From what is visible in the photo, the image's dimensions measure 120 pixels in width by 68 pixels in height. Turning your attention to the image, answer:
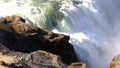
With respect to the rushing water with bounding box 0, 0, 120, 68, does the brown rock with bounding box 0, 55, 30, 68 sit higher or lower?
lower

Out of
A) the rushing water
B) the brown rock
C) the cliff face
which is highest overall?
the rushing water

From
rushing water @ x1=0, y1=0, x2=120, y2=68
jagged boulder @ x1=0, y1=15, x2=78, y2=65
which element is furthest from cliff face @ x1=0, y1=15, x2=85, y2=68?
rushing water @ x1=0, y1=0, x2=120, y2=68

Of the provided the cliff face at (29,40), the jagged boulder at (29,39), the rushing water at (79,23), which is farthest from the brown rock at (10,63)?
the rushing water at (79,23)

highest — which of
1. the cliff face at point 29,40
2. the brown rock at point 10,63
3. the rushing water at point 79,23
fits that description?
the rushing water at point 79,23

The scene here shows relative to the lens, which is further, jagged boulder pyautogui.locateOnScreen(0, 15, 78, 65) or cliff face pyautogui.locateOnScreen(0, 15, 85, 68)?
jagged boulder pyautogui.locateOnScreen(0, 15, 78, 65)

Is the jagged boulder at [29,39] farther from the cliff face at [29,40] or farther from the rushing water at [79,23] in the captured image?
the rushing water at [79,23]

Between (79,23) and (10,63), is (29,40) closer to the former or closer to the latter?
(10,63)

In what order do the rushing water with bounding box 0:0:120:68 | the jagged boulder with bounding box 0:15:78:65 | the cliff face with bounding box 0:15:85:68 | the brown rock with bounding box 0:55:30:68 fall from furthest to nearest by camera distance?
1. the rushing water with bounding box 0:0:120:68
2. the jagged boulder with bounding box 0:15:78:65
3. the cliff face with bounding box 0:15:85:68
4. the brown rock with bounding box 0:55:30:68

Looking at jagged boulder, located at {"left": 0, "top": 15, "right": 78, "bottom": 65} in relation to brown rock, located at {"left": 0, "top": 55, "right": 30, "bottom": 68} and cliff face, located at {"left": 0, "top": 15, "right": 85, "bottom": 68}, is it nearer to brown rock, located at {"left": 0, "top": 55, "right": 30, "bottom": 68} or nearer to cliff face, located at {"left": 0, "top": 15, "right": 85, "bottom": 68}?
cliff face, located at {"left": 0, "top": 15, "right": 85, "bottom": 68}
